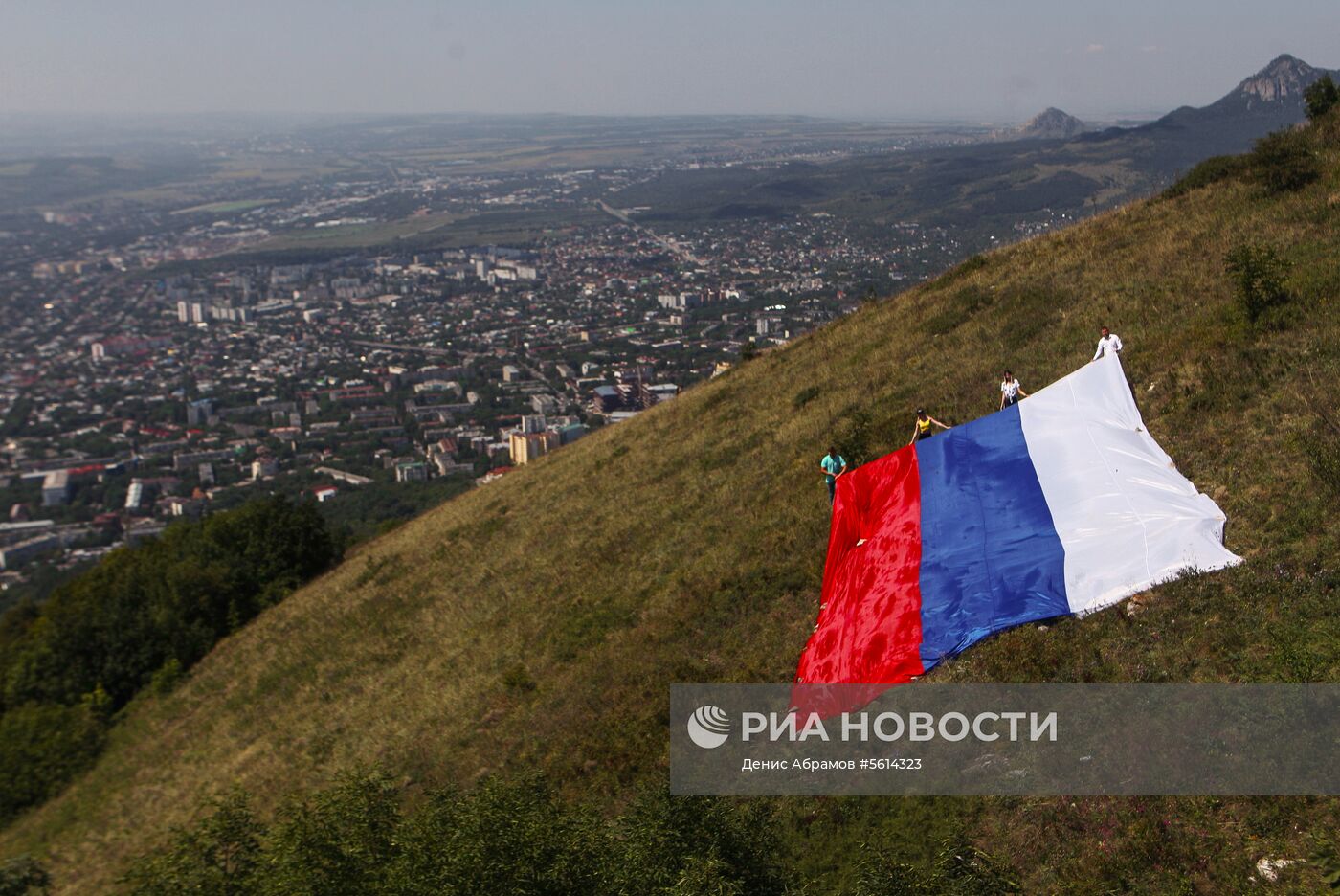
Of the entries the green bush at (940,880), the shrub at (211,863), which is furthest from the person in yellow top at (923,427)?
the shrub at (211,863)

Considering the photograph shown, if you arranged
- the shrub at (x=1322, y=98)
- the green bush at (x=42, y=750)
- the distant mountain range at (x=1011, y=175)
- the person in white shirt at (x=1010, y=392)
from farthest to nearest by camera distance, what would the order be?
1. the distant mountain range at (x=1011, y=175)
2. the shrub at (x=1322, y=98)
3. the green bush at (x=42, y=750)
4. the person in white shirt at (x=1010, y=392)

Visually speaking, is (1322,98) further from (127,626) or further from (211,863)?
(127,626)

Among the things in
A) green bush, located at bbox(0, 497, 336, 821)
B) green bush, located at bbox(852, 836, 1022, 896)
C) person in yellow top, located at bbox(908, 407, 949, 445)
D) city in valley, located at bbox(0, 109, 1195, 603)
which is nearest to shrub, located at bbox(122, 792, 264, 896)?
green bush, located at bbox(852, 836, 1022, 896)

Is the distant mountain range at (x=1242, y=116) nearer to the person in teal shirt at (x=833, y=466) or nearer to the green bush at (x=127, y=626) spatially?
the person in teal shirt at (x=833, y=466)

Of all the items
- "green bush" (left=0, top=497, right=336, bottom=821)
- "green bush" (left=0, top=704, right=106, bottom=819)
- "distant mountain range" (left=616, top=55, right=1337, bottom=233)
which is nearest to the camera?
"green bush" (left=0, top=704, right=106, bottom=819)

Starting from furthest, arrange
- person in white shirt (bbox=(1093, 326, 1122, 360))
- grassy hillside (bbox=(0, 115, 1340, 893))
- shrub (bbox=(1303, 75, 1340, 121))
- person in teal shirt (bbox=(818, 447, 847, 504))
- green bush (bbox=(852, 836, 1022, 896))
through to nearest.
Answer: shrub (bbox=(1303, 75, 1340, 121)), person in teal shirt (bbox=(818, 447, 847, 504)), person in white shirt (bbox=(1093, 326, 1122, 360)), grassy hillside (bbox=(0, 115, 1340, 893)), green bush (bbox=(852, 836, 1022, 896))

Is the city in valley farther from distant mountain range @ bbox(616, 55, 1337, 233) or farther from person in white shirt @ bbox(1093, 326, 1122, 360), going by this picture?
person in white shirt @ bbox(1093, 326, 1122, 360)

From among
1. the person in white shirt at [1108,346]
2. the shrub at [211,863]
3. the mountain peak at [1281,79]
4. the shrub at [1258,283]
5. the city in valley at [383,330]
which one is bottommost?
the city in valley at [383,330]

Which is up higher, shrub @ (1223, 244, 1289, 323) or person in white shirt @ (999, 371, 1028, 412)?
shrub @ (1223, 244, 1289, 323)
